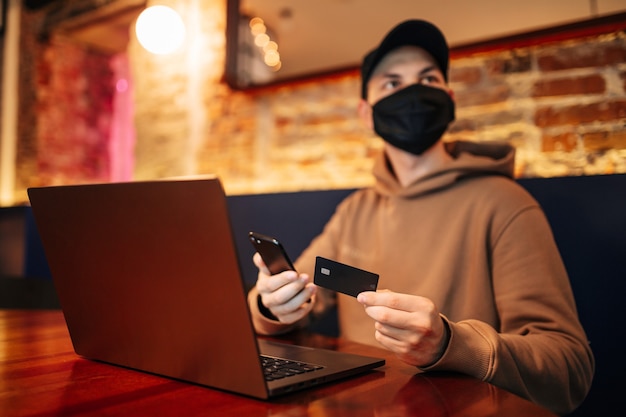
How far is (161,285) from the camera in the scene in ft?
2.13

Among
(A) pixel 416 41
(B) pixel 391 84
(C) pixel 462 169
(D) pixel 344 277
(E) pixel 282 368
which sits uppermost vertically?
(A) pixel 416 41

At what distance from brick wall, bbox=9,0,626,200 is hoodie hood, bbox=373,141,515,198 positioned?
396mm

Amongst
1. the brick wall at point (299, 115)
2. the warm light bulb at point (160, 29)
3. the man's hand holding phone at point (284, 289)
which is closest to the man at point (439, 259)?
the man's hand holding phone at point (284, 289)

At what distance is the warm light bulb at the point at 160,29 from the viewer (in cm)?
288

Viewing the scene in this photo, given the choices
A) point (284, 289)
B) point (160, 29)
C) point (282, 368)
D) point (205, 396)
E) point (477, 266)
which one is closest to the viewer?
point (205, 396)

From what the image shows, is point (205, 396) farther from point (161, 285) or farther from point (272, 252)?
point (272, 252)

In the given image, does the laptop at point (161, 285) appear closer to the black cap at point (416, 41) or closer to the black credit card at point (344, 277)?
the black credit card at point (344, 277)

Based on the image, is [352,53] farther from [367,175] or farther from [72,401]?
[72,401]

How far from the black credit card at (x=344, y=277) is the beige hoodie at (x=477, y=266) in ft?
0.51

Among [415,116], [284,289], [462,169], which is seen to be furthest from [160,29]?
[284,289]

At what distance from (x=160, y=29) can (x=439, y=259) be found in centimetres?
227

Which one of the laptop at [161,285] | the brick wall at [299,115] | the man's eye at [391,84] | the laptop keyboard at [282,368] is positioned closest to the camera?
the laptop at [161,285]

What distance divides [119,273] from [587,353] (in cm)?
90

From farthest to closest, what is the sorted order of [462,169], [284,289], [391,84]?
[391,84] < [462,169] < [284,289]
